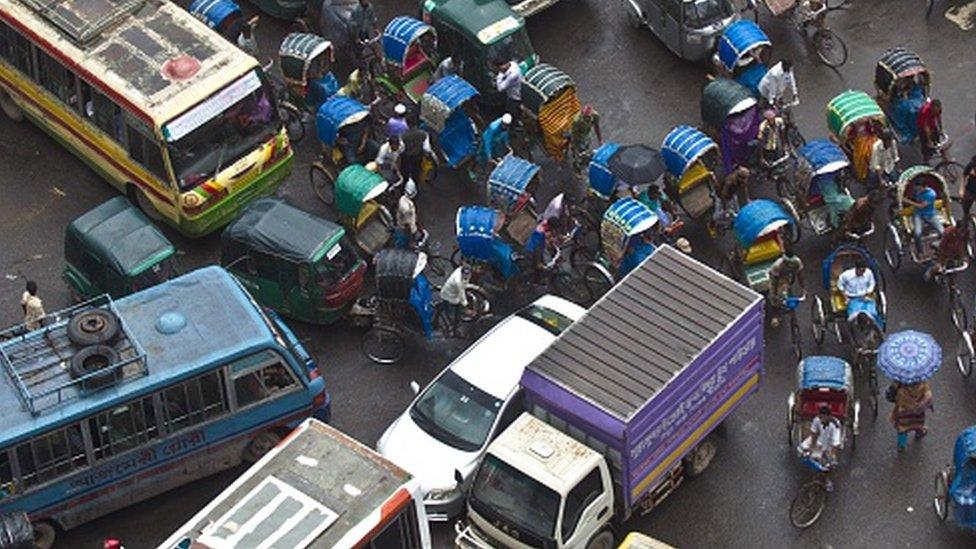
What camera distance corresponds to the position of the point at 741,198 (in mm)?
31156

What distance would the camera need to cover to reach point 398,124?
105 ft

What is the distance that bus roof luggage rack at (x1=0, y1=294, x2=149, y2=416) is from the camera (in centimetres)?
2583

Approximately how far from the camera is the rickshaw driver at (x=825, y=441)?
2677 cm

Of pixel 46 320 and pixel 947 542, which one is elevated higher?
pixel 46 320

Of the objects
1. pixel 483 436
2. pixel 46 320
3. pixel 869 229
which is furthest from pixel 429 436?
pixel 869 229

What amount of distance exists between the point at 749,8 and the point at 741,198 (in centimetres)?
604

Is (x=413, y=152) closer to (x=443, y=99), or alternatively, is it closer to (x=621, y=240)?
(x=443, y=99)

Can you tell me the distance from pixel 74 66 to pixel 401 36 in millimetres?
5776

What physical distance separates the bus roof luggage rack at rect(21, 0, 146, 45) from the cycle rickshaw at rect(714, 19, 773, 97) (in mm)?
10259

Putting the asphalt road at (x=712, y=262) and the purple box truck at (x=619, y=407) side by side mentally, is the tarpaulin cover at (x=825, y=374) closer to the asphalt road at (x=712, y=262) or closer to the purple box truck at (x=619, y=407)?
the purple box truck at (x=619, y=407)

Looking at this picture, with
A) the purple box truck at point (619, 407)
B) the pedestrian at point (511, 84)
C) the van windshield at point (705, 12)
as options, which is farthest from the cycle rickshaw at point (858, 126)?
the pedestrian at point (511, 84)

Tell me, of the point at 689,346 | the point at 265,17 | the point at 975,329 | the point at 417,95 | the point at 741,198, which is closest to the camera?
the point at 689,346

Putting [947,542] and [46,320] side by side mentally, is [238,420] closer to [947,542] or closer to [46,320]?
[46,320]

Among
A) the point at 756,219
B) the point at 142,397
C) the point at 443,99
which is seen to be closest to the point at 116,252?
the point at 142,397
